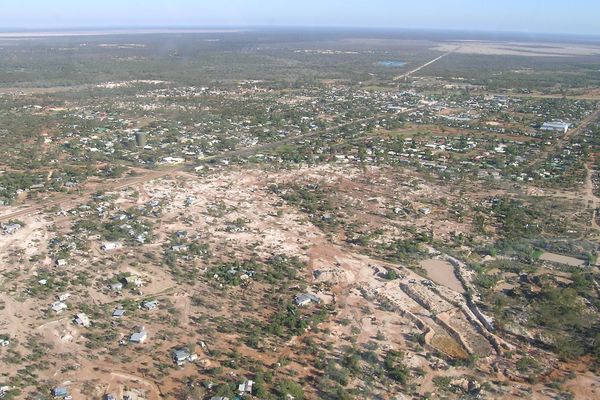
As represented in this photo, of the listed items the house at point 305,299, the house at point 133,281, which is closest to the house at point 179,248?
the house at point 133,281

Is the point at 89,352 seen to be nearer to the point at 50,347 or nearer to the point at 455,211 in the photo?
the point at 50,347

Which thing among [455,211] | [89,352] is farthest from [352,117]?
[89,352]

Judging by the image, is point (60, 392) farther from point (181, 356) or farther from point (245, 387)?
point (245, 387)

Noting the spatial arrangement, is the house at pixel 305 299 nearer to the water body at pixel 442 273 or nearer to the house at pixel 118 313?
the water body at pixel 442 273

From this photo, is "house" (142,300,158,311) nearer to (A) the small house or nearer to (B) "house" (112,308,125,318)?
(B) "house" (112,308,125,318)

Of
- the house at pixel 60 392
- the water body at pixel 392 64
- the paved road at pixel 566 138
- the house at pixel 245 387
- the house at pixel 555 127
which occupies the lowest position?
the house at pixel 60 392

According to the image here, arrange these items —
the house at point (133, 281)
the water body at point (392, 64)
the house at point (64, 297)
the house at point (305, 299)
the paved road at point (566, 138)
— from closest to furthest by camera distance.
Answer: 1. the house at point (64, 297)
2. the house at point (305, 299)
3. the house at point (133, 281)
4. the paved road at point (566, 138)
5. the water body at point (392, 64)
